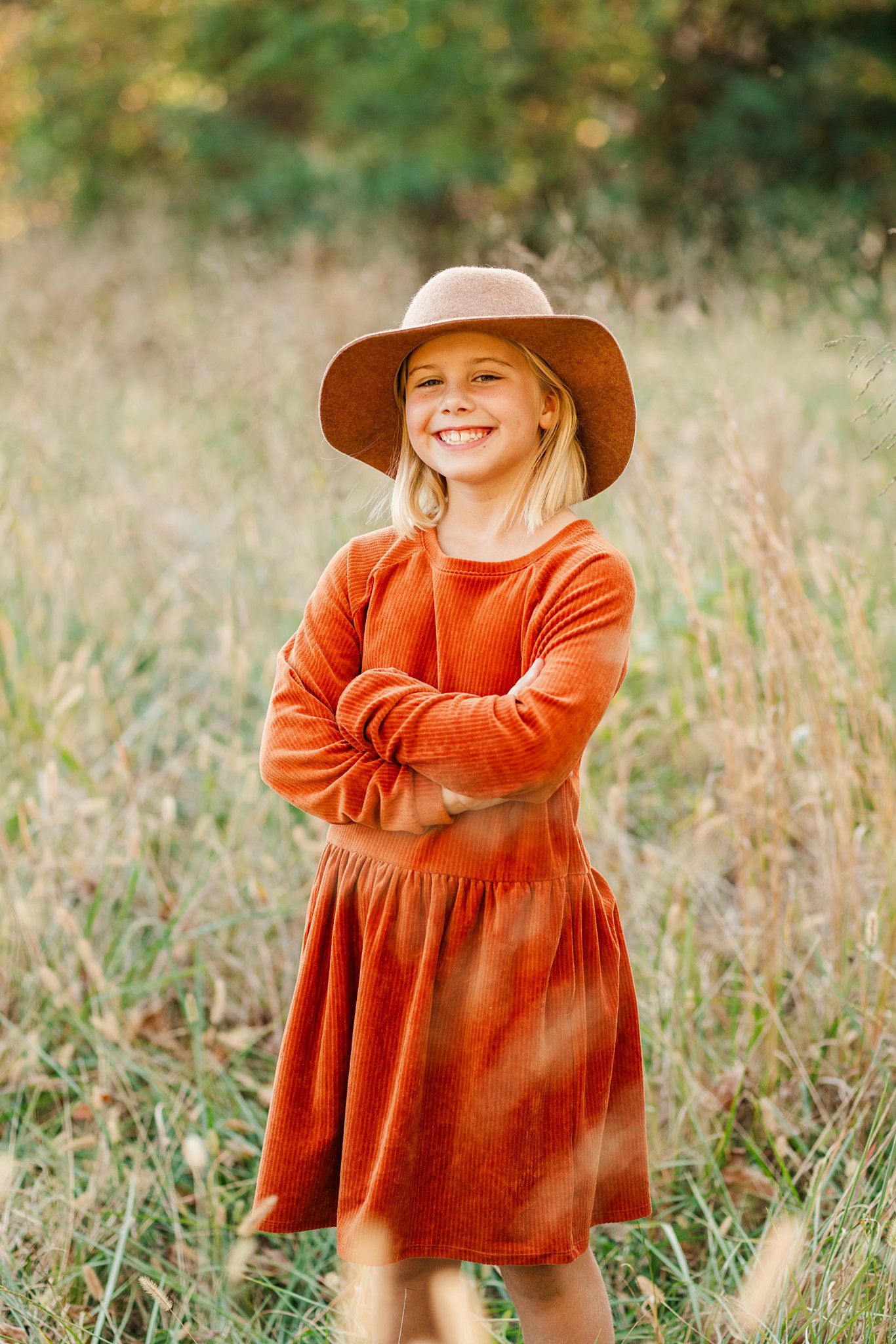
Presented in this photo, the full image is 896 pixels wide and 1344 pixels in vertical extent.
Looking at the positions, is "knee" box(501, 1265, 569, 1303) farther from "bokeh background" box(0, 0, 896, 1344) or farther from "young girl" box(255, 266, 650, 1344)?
"bokeh background" box(0, 0, 896, 1344)

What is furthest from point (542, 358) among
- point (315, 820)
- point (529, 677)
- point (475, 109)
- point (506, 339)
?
point (475, 109)

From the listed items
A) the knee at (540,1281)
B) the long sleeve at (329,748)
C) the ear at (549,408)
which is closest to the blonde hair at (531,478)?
the ear at (549,408)

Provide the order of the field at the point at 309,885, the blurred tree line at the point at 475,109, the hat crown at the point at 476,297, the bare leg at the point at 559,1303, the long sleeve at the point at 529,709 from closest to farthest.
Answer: the long sleeve at the point at 529,709, the hat crown at the point at 476,297, the bare leg at the point at 559,1303, the field at the point at 309,885, the blurred tree line at the point at 475,109

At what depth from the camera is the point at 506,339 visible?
1466mm

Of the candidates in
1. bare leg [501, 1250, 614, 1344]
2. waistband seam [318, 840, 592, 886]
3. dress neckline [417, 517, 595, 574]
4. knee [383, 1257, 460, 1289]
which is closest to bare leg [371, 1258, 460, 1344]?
knee [383, 1257, 460, 1289]

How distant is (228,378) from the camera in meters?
4.28

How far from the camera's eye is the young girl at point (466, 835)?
4.58 ft

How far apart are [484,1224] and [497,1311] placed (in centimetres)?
62

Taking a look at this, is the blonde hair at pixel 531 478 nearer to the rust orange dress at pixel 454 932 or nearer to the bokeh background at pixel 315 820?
the rust orange dress at pixel 454 932

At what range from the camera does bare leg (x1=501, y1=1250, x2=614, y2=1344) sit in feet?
5.01

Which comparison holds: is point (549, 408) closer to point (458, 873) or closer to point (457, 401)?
point (457, 401)

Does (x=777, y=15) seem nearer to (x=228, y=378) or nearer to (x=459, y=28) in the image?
(x=459, y=28)

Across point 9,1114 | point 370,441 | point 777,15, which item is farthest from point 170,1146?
point 777,15

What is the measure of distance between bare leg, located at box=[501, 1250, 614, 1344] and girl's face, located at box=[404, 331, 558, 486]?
3.52ft
